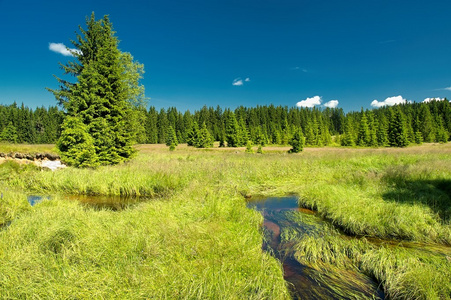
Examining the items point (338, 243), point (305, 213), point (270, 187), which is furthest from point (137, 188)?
point (338, 243)

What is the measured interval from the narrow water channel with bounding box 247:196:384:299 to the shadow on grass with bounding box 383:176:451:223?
3.09m

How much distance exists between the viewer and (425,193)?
8.12 m

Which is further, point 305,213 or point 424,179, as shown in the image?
point 424,179

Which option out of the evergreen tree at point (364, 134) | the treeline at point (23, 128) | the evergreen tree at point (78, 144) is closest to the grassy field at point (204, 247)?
the evergreen tree at point (78, 144)

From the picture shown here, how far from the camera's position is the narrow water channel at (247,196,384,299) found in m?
3.75

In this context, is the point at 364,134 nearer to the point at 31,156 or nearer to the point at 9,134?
the point at 31,156

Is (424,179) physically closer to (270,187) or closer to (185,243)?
(270,187)

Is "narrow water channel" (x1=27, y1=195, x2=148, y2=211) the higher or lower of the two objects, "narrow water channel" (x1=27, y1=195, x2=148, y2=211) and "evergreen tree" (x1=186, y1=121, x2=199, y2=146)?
the lower

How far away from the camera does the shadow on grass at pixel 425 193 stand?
6.80 metres

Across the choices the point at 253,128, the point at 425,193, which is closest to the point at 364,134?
the point at 253,128

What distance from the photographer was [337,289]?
382cm

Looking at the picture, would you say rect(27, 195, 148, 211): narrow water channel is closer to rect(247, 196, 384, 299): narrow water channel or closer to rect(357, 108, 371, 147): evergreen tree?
rect(247, 196, 384, 299): narrow water channel

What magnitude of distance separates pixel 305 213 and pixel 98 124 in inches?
571

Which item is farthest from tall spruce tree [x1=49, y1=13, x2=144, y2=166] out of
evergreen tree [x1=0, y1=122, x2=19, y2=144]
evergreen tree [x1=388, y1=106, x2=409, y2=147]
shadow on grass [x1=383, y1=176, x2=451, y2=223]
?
evergreen tree [x1=0, y1=122, x2=19, y2=144]
